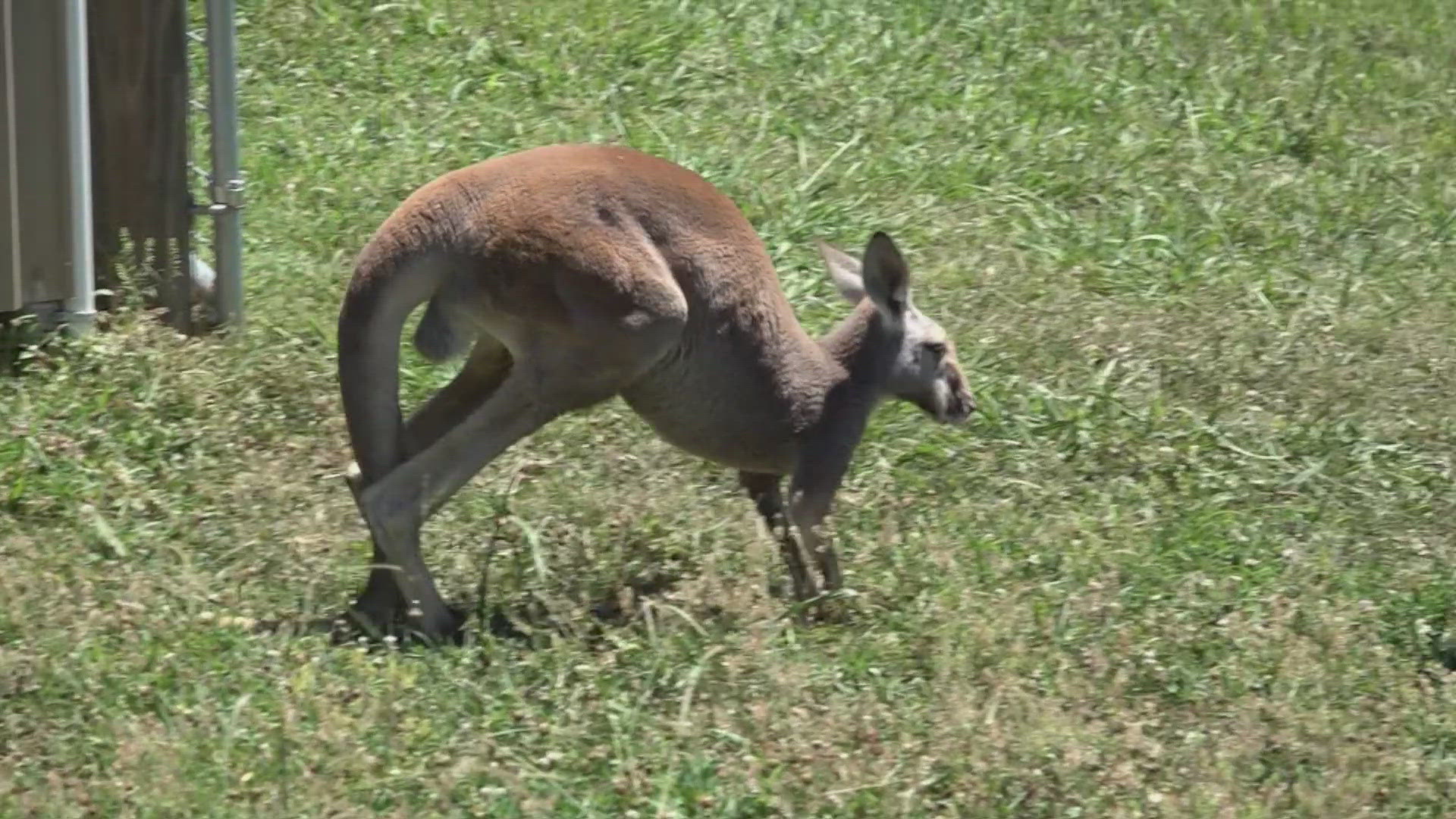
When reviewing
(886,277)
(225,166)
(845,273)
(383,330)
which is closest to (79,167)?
(225,166)

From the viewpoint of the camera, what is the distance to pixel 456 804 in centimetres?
428

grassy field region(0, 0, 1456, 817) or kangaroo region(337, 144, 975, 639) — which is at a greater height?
kangaroo region(337, 144, 975, 639)

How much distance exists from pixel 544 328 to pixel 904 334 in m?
1.20

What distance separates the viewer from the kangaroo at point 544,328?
5078 millimetres

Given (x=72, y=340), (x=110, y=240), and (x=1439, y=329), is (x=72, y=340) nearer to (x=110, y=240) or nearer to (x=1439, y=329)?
(x=110, y=240)

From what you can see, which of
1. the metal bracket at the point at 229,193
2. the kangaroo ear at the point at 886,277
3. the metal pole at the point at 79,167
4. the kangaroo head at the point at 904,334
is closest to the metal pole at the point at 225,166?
the metal bracket at the point at 229,193

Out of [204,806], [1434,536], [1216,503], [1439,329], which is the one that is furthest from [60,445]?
[1439,329]

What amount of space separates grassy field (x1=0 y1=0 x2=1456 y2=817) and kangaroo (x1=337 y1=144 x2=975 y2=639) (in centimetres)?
29

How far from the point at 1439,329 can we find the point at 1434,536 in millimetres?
1744

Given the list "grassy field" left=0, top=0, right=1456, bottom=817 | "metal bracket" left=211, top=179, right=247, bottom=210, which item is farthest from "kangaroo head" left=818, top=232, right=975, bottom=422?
"metal bracket" left=211, top=179, right=247, bottom=210

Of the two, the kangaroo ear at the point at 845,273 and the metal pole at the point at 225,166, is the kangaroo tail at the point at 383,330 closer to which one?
the kangaroo ear at the point at 845,273

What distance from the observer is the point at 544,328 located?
5109 mm

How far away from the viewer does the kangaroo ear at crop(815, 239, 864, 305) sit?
6.07 meters

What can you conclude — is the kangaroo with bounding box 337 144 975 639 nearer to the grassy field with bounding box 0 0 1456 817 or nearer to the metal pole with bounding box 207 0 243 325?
the grassy field with bounding box 0 0 1456 817
